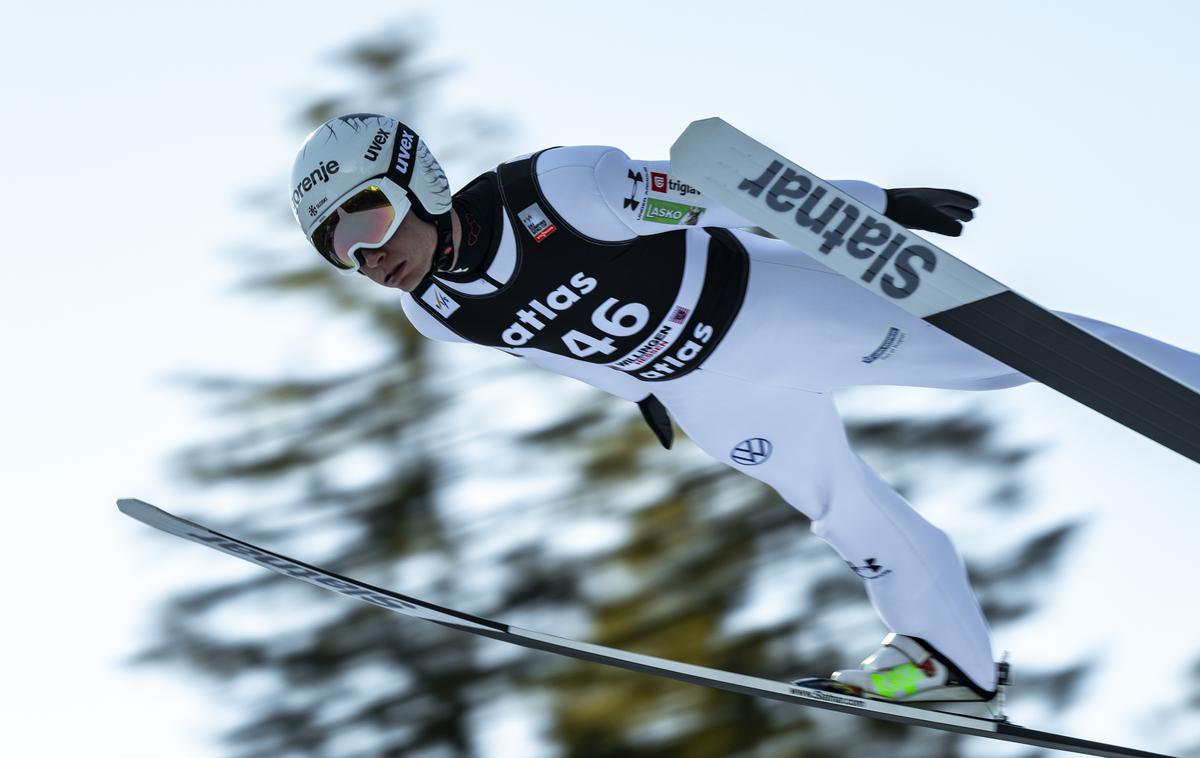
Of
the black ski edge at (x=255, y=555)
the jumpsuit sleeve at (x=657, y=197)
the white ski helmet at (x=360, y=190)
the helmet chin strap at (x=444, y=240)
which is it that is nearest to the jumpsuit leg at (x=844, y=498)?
the jumpsuit sleeve at (x=657, y=197)

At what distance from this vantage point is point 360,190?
115 inches

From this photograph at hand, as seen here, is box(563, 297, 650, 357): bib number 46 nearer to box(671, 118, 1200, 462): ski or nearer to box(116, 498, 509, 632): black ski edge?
box(671, 118, 1200, 462): ski

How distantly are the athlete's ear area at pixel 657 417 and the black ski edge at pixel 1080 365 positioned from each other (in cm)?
95

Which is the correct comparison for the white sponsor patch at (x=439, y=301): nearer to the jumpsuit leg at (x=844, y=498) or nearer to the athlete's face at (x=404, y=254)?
the athlete's face at (x=404, y=254)

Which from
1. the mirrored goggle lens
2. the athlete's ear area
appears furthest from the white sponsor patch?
the athlete's ear area

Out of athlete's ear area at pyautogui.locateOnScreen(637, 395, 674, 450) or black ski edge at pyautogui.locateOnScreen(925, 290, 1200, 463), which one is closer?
black ski edge at pyautogui.locateOnScreen(925, 290, 1200, 463)

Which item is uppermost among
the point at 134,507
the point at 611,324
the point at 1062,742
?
the point at 134,507

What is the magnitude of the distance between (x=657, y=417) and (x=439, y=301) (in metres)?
0.69

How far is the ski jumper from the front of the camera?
2.89m

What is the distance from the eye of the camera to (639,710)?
6137mm

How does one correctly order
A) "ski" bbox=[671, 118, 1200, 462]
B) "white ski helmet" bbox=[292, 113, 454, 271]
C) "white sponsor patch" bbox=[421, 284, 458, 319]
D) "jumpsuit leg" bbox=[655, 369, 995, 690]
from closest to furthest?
"ski" bbox=[671, 118, 1200, 462] < "white ski helmet" bbox=[292, 113, 454, 271] < "white sponsor patch" bbox=[421, 284, 458, 319] < "jumpsuit leg" bbox=[655, 369, 995, 690]

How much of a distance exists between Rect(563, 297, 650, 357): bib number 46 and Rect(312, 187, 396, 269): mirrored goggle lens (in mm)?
499

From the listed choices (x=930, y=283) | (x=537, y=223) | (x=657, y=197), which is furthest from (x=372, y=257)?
(x=930, y=283)

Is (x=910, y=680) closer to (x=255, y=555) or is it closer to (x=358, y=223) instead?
(x=358, y=223)
